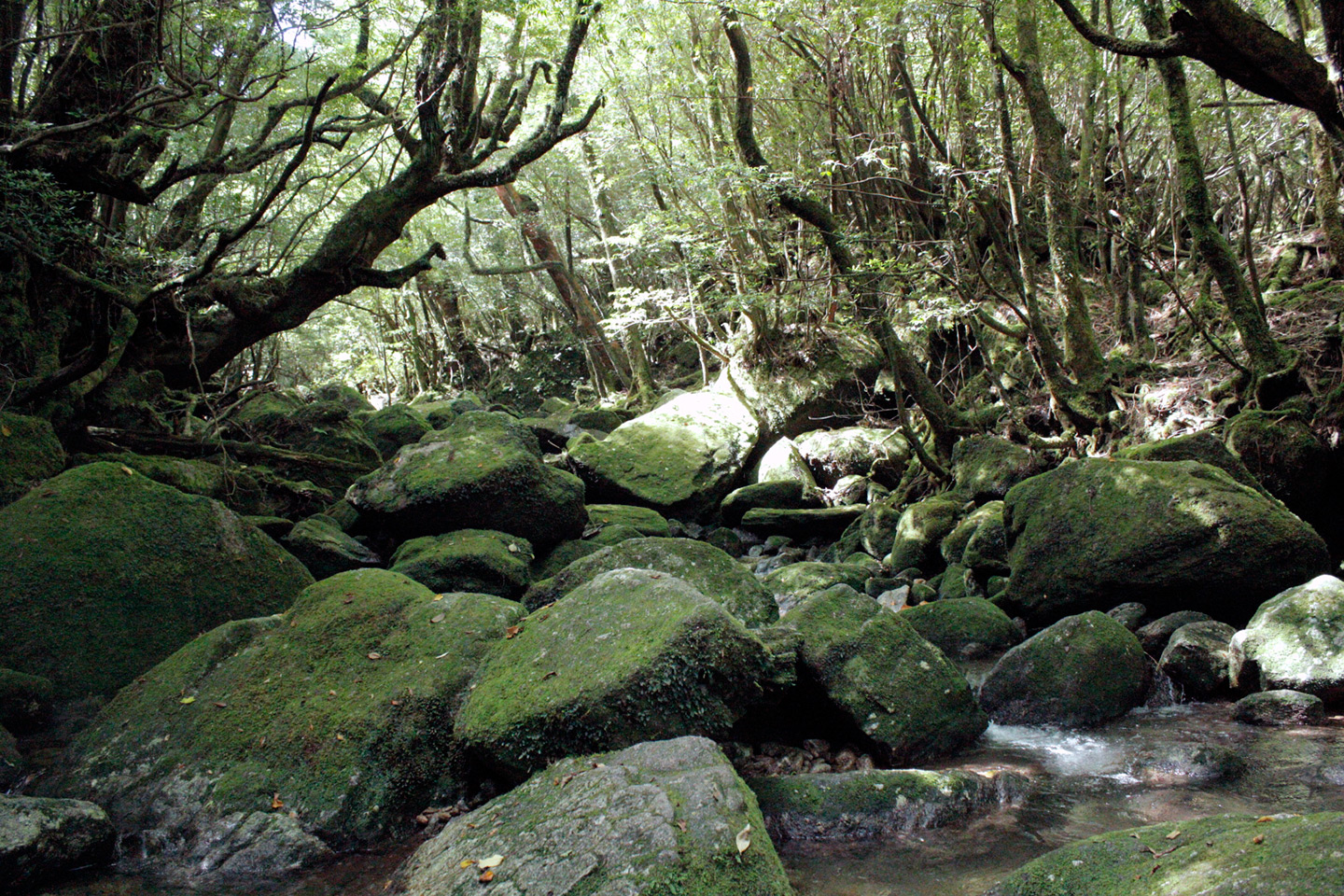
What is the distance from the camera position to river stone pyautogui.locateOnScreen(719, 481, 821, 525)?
483 inches

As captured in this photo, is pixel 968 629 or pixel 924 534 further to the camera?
pixel 924 534

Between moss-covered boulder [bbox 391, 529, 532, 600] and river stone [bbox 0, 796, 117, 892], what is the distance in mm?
3385

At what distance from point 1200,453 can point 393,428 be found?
11.8 m

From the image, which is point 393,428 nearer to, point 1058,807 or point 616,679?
point 616,679

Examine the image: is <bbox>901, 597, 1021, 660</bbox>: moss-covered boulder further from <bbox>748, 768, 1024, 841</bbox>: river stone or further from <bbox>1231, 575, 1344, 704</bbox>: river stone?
<bbox>748, 768, 1024, 841</bbox>: river stone

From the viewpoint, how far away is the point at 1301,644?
477 cm

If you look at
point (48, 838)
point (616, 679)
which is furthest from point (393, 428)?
point (616, 679)

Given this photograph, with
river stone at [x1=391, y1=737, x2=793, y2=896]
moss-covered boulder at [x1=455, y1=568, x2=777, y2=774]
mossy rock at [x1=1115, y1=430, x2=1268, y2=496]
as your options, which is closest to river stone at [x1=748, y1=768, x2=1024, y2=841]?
moss-covered boulder at [x1=455, y1=568, x2=777, y2=774]

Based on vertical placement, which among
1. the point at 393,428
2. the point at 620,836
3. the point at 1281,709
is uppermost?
the point at 393,428

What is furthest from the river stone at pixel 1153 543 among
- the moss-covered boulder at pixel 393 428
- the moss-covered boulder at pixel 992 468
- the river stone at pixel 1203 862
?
the moss-covered boulder at pixel 393 428

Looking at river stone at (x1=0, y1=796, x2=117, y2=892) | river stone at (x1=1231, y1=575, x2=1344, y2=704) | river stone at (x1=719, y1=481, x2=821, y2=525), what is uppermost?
river stone at (x1=0, y1=796, x2=117, y2=892)

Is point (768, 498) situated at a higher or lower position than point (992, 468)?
lower

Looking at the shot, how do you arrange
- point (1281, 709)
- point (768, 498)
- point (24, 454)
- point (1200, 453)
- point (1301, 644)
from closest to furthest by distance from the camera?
point (1281, 709) → point (1301, 644) → point (24, 454) → point (1200, 453) → point (768, 498)

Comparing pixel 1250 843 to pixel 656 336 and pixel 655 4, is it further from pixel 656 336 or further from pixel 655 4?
pixel 656 336
